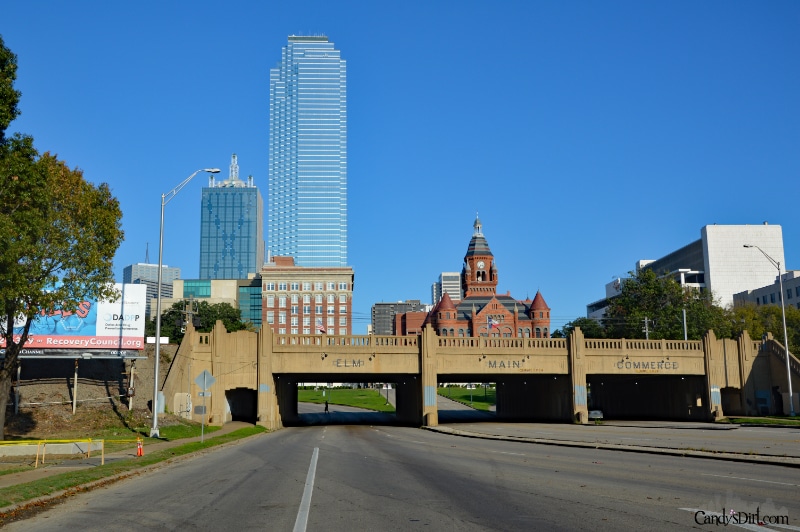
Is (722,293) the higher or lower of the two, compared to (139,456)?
higher

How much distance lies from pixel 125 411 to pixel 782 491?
36632 millimetres

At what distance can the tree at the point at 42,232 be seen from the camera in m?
24.2

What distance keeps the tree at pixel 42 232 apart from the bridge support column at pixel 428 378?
28142 millimetres

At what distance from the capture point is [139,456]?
23.4 metres

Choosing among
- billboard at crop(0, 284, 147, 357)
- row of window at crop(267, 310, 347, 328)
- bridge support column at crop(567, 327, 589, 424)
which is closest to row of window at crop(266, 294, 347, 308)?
row of window at crop(267, 310, 347, 328)

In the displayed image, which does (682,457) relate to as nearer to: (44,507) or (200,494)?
(200,494)

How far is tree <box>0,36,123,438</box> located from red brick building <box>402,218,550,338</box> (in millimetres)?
110939

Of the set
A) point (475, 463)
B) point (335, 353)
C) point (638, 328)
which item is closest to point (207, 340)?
point (335, 353)

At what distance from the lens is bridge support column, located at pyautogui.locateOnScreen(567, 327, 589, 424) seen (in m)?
55.9

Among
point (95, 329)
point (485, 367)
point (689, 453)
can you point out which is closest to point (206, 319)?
point (485, 367)

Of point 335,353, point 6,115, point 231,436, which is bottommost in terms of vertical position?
point 231,436

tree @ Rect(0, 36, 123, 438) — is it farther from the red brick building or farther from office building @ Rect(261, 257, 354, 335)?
office building @ Rect(261, 257, 354, 335)

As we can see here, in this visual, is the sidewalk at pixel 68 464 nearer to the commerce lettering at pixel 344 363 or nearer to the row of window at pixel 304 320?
the commerce lettering at pixel 344 363

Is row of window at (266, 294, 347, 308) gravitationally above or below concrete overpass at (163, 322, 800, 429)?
above
